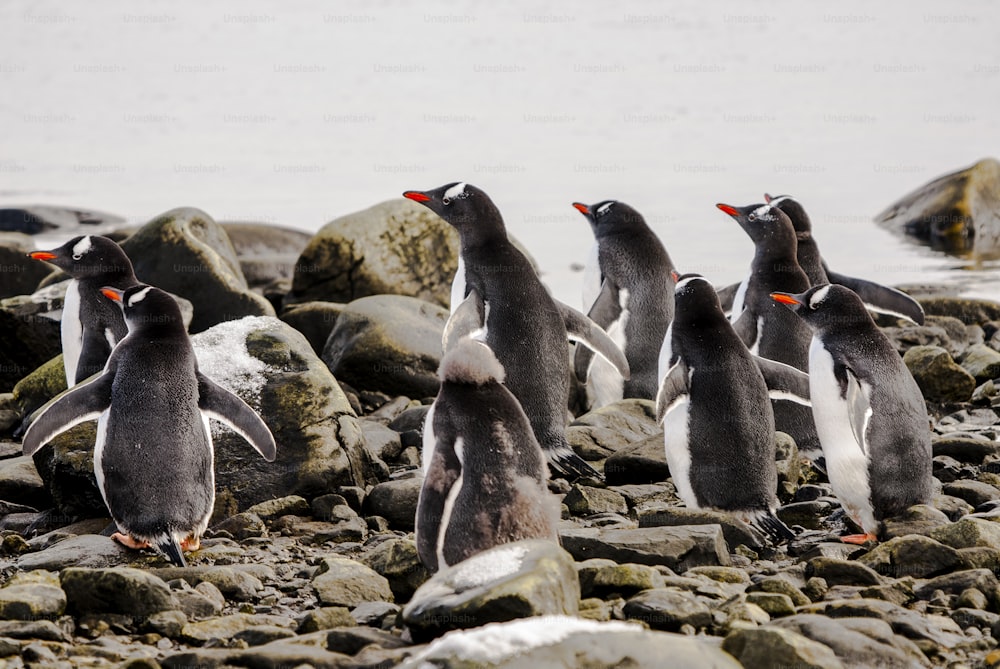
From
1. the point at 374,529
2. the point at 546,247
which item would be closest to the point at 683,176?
the point at 546,247

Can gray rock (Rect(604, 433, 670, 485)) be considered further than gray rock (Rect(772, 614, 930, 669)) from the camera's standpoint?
Yes

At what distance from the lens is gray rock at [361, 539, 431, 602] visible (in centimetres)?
434

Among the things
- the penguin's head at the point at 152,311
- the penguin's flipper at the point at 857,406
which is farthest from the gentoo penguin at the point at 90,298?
the penguin's flipper at the point at 857,406

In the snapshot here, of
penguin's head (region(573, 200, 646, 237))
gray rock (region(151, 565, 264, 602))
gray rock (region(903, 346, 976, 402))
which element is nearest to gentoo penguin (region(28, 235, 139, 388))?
gray rock (region(151, 565, 264, 602))

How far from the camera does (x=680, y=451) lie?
5371 millimetres

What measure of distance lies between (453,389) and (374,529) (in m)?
1.32

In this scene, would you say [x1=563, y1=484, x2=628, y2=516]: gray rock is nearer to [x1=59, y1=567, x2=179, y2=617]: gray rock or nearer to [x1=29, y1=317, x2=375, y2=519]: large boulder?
[x1=29, y1=317, x2=375, y2=519]: large boulder

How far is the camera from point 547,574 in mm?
3533

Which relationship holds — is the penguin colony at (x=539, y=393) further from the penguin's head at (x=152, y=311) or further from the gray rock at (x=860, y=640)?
the gray rock at (x=860, y=640)

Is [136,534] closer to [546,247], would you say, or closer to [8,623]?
[8,623]

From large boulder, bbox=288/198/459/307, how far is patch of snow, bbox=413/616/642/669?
629 centimetres

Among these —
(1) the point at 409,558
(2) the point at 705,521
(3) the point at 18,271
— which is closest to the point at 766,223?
(2) the point at 705,521

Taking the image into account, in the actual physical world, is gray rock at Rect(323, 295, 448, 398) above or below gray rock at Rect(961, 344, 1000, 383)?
above

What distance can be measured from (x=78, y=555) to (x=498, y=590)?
2122 mm
